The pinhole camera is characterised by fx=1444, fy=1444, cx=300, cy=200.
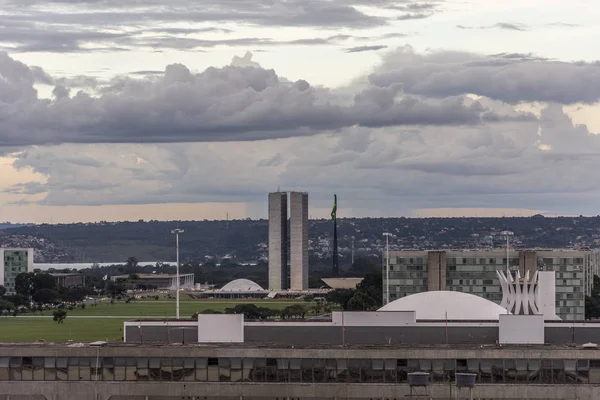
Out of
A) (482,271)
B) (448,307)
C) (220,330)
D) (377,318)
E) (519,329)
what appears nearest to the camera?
(519,329)

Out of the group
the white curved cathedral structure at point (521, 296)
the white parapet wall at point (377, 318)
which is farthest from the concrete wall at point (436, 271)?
the white parapet wall at point (377, 318)

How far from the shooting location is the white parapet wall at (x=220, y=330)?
9306cm

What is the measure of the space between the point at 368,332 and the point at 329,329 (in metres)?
3.06

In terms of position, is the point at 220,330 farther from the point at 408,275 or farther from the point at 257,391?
the point at 408,275

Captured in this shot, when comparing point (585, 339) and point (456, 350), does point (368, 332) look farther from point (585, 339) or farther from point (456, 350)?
point (456, 350)

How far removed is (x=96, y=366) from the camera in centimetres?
7569

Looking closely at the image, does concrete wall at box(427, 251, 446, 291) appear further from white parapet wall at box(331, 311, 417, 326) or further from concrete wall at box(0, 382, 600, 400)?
concrete wall at box(0, 382, 600, 400)

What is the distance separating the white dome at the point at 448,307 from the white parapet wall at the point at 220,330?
29135 millimetres

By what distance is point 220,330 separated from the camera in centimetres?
9381

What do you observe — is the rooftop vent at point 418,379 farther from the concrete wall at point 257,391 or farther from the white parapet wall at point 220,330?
the white parapet wall at point 220,330

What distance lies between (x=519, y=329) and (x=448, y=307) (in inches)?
1256

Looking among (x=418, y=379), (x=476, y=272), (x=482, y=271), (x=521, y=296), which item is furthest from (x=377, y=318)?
(x=482, y=271)

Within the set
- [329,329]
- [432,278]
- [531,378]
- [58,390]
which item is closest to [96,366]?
[58,390]

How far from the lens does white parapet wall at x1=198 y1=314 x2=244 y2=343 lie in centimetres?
9306
